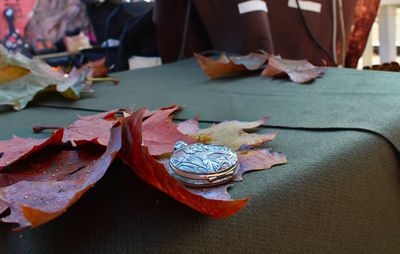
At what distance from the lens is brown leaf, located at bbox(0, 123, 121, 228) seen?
262 mm

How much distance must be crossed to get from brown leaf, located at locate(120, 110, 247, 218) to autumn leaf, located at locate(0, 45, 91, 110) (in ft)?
1.31

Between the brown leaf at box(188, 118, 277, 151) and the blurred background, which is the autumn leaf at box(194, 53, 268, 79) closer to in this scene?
the blurred background

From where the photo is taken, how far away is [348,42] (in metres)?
1.31

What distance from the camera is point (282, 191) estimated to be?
33cm

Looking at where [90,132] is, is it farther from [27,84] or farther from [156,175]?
[27,84]

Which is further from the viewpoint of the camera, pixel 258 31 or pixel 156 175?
pixel 258 31

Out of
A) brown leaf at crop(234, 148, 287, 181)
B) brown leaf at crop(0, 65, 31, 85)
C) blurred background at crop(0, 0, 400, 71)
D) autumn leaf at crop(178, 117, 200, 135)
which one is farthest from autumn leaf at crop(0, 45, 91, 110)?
brown leaf at crop(234, 148, 287, 181)

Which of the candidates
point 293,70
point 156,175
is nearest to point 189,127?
point 156,175

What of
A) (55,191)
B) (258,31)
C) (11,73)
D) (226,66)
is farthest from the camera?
(258,31)

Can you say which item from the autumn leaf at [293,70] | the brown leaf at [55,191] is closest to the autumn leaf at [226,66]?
the autumn leaf at [293,70]

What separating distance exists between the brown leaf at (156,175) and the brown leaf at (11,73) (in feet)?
1.48

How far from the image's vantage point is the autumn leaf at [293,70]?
2.34ft

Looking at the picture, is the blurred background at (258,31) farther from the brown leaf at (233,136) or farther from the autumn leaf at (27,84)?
the brown leaf at (233,136)

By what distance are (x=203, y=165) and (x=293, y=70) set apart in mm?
484
